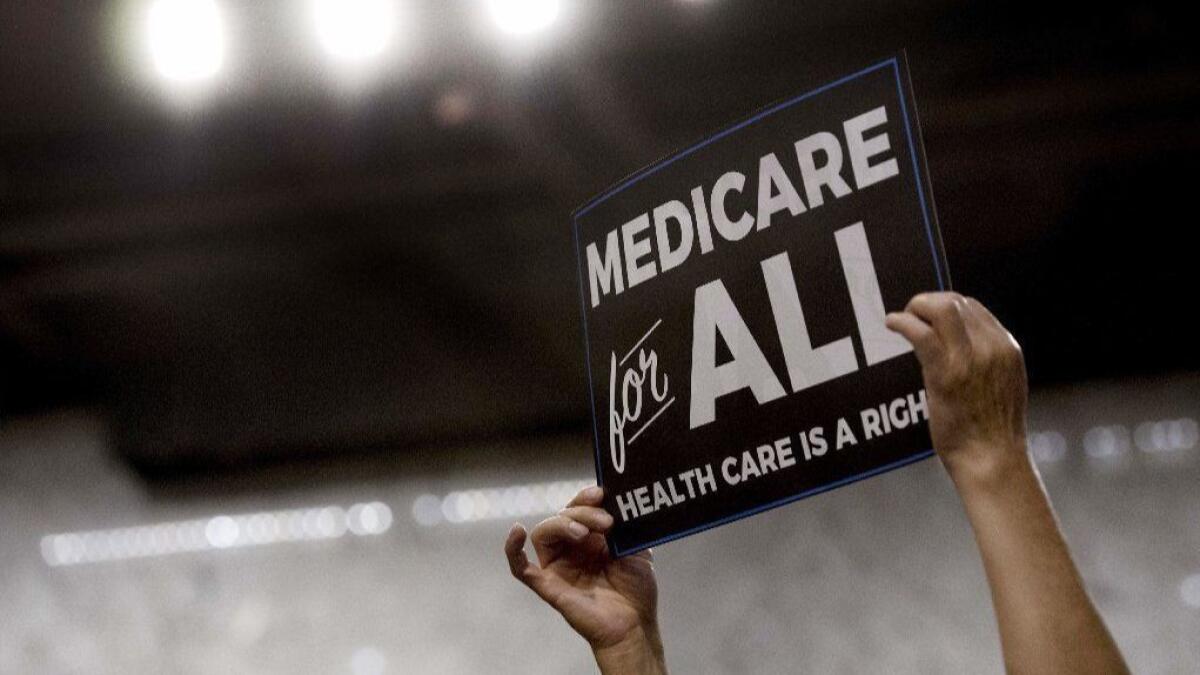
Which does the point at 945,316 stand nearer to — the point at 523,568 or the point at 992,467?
the point at 992,467

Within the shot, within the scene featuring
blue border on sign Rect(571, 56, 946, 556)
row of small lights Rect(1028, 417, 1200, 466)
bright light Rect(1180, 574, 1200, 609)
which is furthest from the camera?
row of small lights Rect(1028, 417, 1200, 466)

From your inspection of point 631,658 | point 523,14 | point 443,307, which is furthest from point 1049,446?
point 631,658

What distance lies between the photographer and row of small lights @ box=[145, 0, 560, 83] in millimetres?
2334

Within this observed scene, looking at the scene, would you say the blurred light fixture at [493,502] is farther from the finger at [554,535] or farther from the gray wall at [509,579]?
the finger at [554,535]

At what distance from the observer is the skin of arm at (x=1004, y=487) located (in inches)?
28.1

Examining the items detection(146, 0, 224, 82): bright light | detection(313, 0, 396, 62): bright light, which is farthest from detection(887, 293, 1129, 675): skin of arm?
detection(146, 0, 224, 82): bright light

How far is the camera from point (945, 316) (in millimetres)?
809

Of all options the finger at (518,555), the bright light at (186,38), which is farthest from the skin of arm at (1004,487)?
the bright light at (186,38)

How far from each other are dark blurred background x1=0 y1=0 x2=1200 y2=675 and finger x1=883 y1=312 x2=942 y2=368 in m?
1.72

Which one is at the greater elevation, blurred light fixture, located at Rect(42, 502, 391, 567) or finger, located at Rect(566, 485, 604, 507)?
blurred light fixture, located at Rect(42, 502, 391, 567)

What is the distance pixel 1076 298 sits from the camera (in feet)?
10.4

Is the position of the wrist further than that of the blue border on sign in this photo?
No

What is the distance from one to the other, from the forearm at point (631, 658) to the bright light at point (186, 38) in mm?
1789

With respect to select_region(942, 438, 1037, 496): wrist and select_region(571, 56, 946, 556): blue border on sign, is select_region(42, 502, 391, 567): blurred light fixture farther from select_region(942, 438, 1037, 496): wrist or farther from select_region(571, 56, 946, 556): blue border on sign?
select_region(942, 438, 1037, 496): wrist
